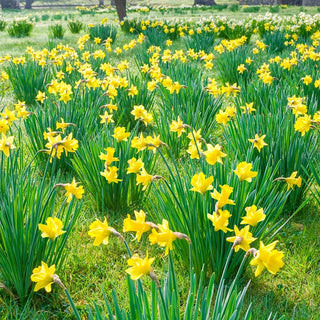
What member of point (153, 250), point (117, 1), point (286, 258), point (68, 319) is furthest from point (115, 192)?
point (117, 1)

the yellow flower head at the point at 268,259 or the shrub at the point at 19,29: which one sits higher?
the shrub at the point at 19,29

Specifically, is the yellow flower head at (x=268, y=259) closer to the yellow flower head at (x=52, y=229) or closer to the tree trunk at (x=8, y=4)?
the yellow flower head at (x=52, y=229)

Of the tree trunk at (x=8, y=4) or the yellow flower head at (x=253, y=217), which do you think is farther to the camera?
the tree trunk at (x=8, y=4)

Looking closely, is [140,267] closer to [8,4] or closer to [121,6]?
[121,6]

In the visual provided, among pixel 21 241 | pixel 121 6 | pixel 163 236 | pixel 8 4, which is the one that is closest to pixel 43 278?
pixel 163 236

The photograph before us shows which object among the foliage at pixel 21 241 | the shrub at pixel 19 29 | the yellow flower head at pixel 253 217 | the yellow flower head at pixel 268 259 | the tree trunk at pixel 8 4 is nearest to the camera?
the yellow flower head at pixel 268 259

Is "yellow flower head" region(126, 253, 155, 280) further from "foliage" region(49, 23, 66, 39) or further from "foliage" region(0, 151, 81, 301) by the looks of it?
"foliage" region(49, 23, 66, 39)

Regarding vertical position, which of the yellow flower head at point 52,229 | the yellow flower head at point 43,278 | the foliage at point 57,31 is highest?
the foliage at point 57,31

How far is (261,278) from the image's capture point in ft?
6.24

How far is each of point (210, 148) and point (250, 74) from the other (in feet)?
11.1

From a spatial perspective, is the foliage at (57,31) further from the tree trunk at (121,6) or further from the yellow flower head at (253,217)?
the yellow flower head at (253,217)

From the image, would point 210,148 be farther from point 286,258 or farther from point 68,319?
point 68,319

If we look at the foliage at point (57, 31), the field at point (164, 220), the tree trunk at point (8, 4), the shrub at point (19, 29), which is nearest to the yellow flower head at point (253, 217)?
the field at point (164, 220)

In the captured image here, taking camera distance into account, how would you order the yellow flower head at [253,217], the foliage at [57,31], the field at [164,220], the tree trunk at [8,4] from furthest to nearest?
the tree trunk at [8,4] → the foliage at [57,31] → the yellow flower head at [253,217] → the field at [164,220]
